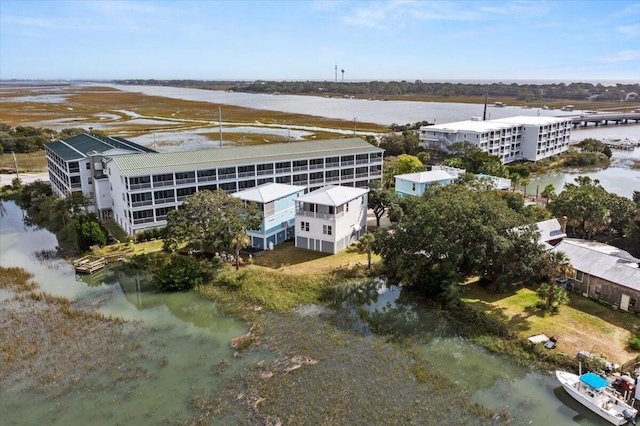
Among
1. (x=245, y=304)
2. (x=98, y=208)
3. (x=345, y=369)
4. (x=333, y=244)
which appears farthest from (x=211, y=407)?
(x=98, y=208)

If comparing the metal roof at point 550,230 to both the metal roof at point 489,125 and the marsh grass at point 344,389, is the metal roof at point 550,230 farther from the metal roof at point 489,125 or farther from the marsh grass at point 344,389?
the metal roof at point 489,125

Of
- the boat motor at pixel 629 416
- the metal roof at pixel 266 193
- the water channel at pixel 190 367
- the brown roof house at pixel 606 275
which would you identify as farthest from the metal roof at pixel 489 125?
the boat motor at pixel 629 416

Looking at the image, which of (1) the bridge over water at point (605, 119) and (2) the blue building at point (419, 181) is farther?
(1) the bridge over water at point (605, 119)

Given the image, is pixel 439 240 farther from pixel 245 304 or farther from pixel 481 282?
pixel 245 304

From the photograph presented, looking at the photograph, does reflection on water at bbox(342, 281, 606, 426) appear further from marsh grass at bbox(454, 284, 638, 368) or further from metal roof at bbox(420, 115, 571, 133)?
metal roof at bbox(420, 115, 571, 133)

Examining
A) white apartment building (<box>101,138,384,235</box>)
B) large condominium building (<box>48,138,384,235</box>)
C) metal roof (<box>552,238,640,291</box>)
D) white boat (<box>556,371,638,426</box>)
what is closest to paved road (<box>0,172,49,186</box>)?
large condominium building (<box>48,138,384,235</box>)

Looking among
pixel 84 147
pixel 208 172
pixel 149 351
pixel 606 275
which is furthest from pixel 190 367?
pixel 84 147

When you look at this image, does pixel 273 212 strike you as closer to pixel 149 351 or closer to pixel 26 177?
pixel 149 351
